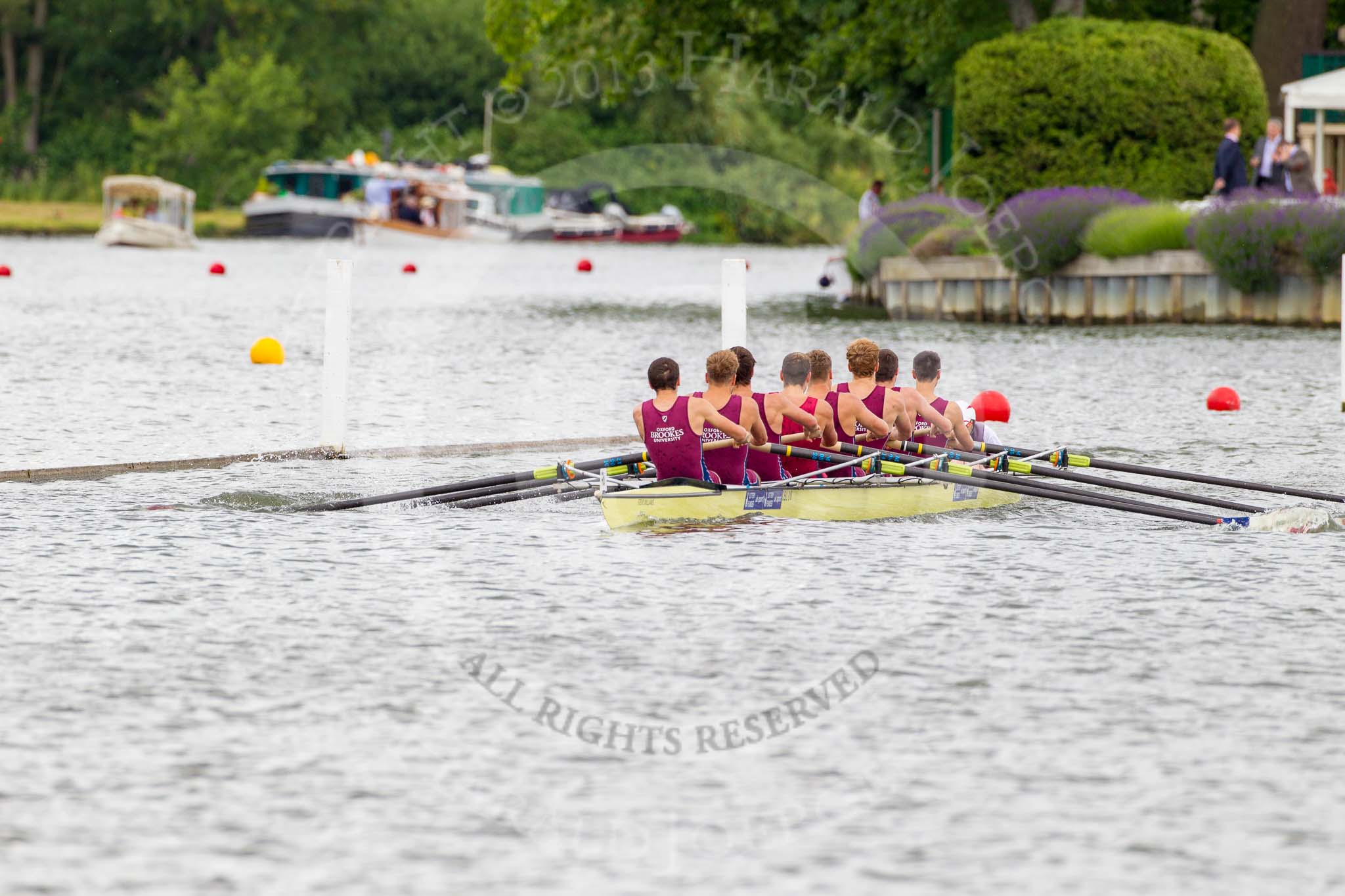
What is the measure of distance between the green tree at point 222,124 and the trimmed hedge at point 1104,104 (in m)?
51.7

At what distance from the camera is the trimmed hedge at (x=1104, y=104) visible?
102 ft

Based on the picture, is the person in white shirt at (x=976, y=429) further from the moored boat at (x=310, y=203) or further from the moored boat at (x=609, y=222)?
the moored boat at (x=609, y=222)

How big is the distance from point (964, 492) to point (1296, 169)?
18383 mm

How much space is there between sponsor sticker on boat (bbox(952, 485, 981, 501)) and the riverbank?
193 feet

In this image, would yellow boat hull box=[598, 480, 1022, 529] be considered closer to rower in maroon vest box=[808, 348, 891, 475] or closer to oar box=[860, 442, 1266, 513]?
oar box=[860, 442, 1266, 513]

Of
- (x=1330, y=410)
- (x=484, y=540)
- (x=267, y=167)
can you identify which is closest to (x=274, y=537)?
(x=484, y=540)

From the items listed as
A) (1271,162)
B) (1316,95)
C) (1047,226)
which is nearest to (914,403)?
(1047,226)

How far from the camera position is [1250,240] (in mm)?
27422

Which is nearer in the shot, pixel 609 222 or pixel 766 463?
pixel 766 463

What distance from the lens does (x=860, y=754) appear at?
288 inches

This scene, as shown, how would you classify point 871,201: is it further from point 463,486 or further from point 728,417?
point 728,417

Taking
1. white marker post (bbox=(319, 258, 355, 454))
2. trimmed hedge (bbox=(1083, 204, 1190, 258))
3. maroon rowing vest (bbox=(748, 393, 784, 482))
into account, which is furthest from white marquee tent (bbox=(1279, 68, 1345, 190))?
maroon rowing vest (bbox=(748, 393, 784, 482))

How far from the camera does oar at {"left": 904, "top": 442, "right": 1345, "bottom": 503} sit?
501 inches

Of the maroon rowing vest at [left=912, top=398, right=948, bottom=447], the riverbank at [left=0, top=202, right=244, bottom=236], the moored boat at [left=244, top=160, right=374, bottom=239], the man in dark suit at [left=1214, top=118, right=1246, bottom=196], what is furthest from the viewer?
the moored boat at [left=244, top=160, right=374, bottom=239]
